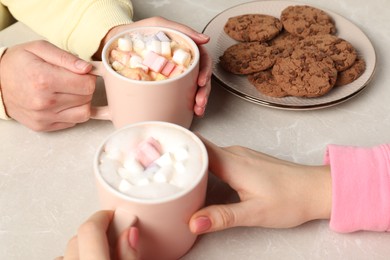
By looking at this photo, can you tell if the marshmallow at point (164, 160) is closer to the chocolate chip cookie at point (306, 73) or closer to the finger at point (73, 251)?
the finger at point (73, 251)

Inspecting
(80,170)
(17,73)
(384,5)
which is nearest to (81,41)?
(17,73)

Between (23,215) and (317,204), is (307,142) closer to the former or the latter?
(317,204)

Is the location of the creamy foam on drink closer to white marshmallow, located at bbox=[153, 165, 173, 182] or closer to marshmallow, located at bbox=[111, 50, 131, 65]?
white marshmallow, located at bbox=[153, 165, 173, 182]

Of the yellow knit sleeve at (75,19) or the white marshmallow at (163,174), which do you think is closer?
the white marshmallow at (163,174)

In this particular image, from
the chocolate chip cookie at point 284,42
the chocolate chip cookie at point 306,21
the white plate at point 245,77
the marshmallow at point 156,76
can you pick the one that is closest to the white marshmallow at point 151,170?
the marshmallow at point 156,76

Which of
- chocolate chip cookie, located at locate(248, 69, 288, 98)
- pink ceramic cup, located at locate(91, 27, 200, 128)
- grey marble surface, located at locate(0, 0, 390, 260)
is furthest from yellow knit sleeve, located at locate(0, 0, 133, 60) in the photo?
chocolate chip cookie, located at locate(248, 69, 288, 98)

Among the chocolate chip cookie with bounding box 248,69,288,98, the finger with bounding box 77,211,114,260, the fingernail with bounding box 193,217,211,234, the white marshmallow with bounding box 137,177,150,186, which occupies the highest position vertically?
the white marshmallow with bounding box 137,177,150,186
